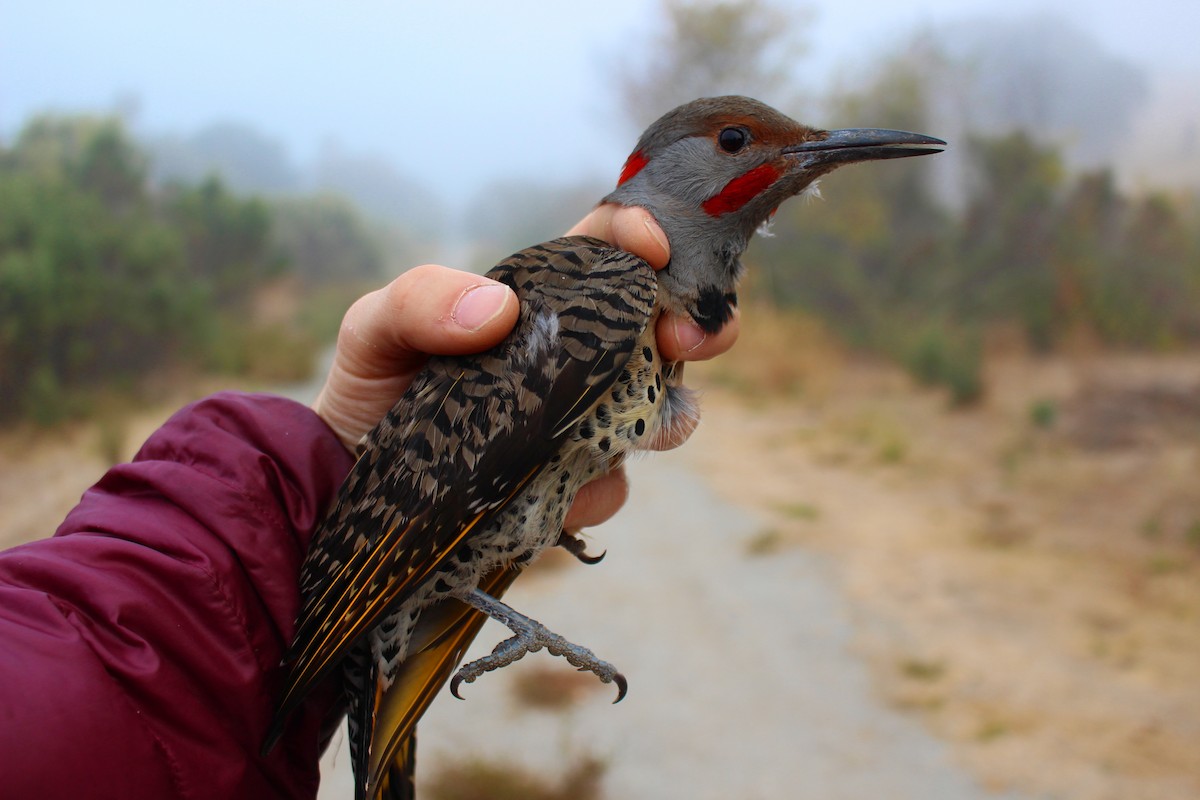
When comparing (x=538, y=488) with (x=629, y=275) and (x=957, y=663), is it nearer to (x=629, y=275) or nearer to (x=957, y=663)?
(x=629, y=275)

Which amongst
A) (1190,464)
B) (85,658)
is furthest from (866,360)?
(85,658)

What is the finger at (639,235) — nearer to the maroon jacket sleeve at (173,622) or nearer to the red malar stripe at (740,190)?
the red malar stripe at (740,190)

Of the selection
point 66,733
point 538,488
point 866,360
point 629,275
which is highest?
point 866,360

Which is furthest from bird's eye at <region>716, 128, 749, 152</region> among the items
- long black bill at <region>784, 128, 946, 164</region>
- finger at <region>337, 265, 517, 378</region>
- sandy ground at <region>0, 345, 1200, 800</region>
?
sandy ground at <region>0, 345, 1200, 800</region>

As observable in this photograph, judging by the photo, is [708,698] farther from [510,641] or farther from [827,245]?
[827,245]

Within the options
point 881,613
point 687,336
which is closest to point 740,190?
point 687,336
